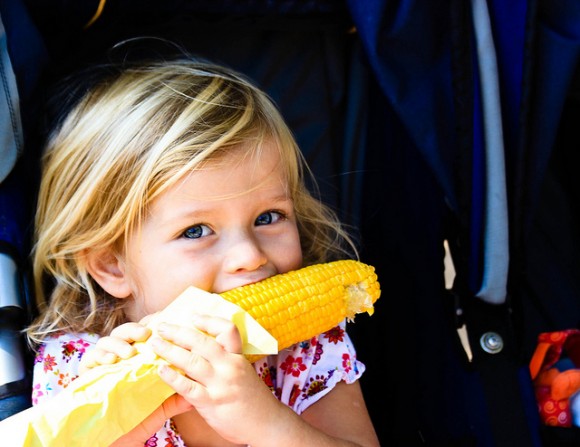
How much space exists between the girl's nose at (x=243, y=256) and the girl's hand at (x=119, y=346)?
7.9 inches

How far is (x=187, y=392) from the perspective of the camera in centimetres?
121

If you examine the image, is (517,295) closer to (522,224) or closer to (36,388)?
(522,224)

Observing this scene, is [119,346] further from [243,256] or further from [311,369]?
[311,369]

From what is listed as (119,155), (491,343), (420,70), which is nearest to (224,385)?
(119,155)

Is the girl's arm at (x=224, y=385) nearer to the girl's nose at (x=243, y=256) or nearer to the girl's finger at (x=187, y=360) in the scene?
the girl's finger at (x=187, y=360)

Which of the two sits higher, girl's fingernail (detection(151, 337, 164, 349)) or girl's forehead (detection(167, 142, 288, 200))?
girl's forehead (detection(167, 142, 288, 200))

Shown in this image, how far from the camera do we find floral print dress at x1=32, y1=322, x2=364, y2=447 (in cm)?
155

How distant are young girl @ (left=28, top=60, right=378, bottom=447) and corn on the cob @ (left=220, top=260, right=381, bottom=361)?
7cm

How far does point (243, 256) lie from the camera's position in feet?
4.65

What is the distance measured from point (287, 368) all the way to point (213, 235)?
1.22ft

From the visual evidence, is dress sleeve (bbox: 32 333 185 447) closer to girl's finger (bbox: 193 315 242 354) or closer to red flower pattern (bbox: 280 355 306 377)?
red flower pattern (bbox: 280 355 306 377)

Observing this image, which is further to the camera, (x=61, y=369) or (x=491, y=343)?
(x=491, y=343)

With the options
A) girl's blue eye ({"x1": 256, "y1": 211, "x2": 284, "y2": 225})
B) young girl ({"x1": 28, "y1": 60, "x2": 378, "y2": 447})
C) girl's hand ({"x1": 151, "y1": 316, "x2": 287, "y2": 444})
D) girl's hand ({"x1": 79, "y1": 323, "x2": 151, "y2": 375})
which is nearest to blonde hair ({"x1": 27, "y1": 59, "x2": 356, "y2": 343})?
young girl ({"x1": 28, "y1": 60, "x2": 378, "y2": 447})

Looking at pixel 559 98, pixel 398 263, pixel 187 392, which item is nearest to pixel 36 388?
A: pixel 187 392
